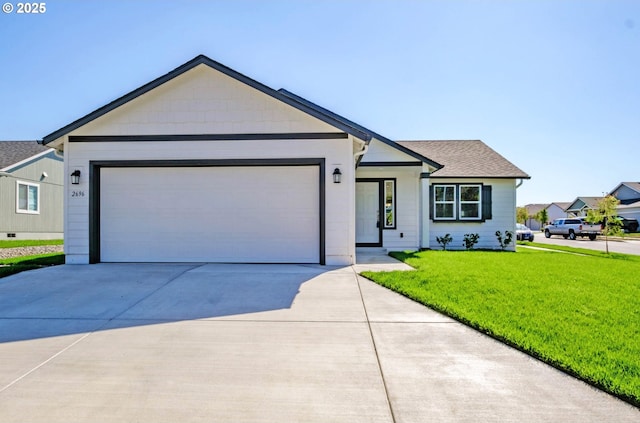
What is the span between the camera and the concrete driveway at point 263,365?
246 cm

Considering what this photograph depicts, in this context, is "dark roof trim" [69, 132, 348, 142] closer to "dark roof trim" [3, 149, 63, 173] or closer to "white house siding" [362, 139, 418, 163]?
"white house siding" [362, 139, 418, 163]

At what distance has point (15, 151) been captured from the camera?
18.5m

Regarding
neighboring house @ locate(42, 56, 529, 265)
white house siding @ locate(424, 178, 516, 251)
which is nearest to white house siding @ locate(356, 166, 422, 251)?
white house siding @ locate(424, 178, 516, 251)

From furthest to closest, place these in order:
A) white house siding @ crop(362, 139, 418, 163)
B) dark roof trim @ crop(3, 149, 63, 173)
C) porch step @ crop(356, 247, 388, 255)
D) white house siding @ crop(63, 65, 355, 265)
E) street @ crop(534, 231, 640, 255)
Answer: street @ crop(534, 231, 640, 255)
dark roof trim @ crop(3, 149, 63, 173)
white house siding @ crop(362, 139, 418, 163)
porch step @ crop(356, 247, 388, 255)
white house siding @ crop(63, 65, 355, 265)

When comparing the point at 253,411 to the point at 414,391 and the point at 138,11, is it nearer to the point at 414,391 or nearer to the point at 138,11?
the point at 414,391

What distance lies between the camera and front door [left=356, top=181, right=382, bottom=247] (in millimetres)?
12195

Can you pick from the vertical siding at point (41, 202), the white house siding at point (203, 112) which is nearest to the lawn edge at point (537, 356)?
the white house siding at point (203, 112)

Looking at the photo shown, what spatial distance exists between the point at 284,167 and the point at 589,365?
693 cm

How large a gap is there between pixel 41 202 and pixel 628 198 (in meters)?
→ 54.0

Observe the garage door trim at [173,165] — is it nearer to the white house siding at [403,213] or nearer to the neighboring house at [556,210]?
the white house siding at [403,213]

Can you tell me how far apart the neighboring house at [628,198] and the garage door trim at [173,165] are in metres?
40.7

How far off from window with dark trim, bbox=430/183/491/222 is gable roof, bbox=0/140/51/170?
19.4 meters

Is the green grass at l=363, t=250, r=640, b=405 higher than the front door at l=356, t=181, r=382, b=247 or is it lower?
lower

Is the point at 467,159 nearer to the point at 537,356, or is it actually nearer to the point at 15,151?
the point at 537,356
